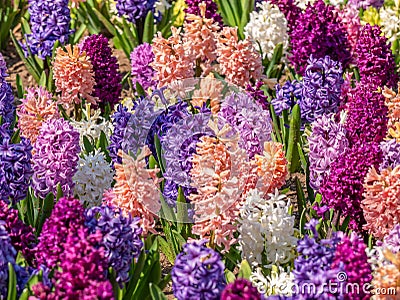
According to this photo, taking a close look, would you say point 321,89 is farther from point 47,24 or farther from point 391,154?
point 47,24

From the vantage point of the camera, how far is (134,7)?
7.39 metres

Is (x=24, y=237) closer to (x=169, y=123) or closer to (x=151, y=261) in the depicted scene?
(x=151, y=261)

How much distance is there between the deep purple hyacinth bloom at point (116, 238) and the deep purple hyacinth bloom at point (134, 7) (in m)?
3.66

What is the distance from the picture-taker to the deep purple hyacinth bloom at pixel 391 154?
4867 millimetres

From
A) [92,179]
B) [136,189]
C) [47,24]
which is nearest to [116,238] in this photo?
[136,189]

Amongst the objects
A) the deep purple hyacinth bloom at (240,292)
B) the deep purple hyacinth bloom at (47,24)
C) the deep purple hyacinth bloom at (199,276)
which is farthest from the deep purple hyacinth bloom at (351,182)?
the deep purple hyacinth bloom at (47,24)

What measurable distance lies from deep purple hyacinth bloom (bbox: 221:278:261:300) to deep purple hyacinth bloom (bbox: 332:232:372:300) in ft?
1.56

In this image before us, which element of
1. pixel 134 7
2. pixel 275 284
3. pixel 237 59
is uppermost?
pixel 134 7

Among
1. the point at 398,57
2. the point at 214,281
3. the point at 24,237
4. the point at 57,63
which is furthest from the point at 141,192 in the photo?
the point at 398,57

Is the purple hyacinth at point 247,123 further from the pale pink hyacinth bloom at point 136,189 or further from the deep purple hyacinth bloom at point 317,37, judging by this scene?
the deep purple hyacinth bloom at point 317,37

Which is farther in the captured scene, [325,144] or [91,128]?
[91,128]

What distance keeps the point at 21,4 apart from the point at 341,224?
16.2 feet

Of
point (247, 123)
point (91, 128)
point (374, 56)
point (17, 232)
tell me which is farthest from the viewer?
point (374, 56)

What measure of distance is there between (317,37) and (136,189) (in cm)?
252
